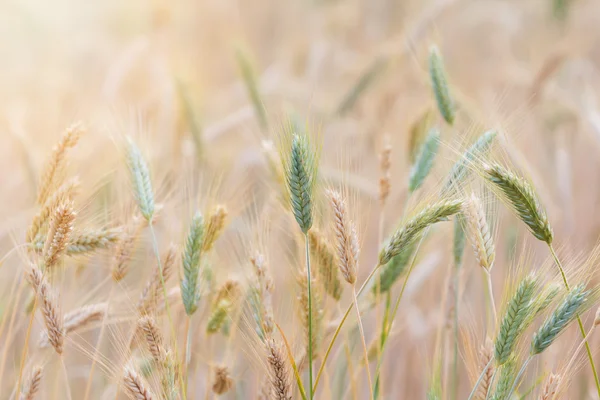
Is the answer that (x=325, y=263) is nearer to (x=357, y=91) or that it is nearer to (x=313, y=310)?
(x=313, y=310)

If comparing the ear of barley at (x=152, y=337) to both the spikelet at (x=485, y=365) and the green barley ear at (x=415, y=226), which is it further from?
the spikelet at (x=485, y=365)

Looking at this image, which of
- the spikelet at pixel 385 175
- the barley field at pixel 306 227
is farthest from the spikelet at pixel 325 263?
the spikelet at pixel 385 175

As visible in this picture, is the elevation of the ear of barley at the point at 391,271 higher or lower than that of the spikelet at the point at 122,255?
lower

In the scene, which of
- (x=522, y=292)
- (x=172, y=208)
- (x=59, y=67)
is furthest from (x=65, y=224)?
(x=59, y=67)

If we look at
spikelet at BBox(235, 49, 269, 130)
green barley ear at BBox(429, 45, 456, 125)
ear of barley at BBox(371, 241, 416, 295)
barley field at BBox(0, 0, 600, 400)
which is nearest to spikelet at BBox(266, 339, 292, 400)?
barley field at BBox(0, 0, 600, 400)

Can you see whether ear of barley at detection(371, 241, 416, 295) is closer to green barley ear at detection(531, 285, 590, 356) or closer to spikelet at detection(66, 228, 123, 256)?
green barley ear at detection(531, 285, 590, 356)

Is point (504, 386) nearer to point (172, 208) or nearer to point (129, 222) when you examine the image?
point (129, 222)

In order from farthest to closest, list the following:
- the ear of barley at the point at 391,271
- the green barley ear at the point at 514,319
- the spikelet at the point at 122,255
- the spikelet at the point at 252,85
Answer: the spikelet at the point at 252,85 → the ear of barley at the point at 391,271 → the spikelet at the point at 122,255 → the green barley ear at the point at 514,319
